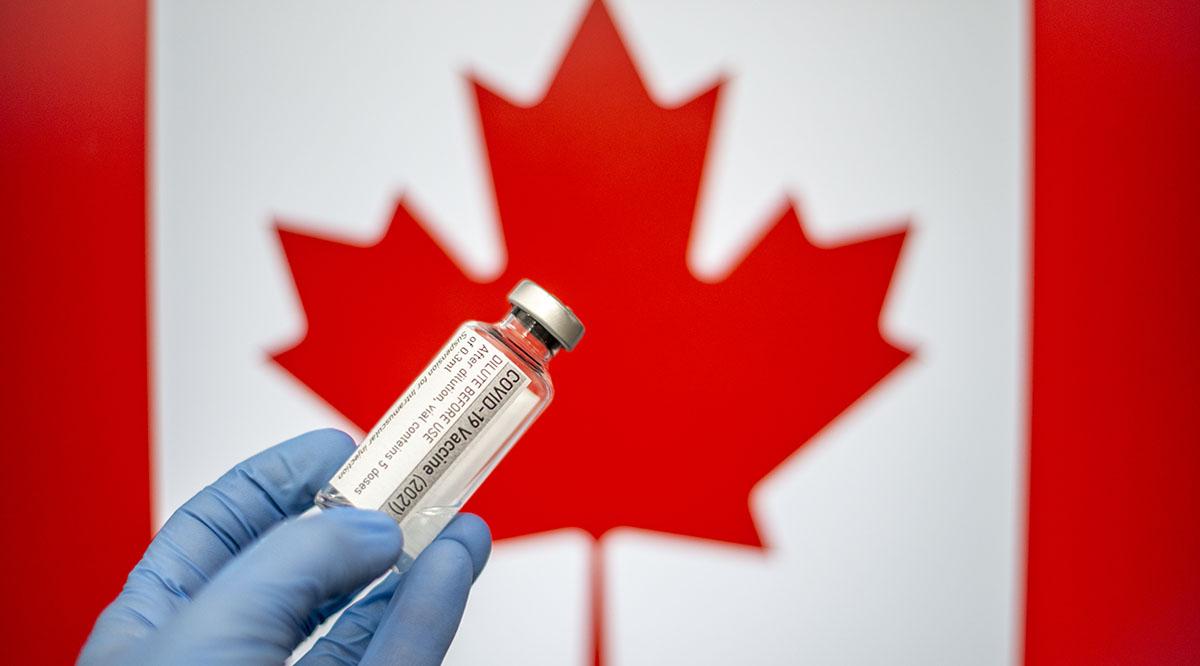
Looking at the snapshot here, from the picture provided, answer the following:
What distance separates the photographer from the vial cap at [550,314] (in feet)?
1.72

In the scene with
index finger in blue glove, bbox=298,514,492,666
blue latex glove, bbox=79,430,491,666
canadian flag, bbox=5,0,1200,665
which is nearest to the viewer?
blue latex glove, bbox=79,430,491,666

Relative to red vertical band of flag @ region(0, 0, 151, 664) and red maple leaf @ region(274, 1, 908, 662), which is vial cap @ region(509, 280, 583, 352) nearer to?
red maple leaf @ region(274, 1, 908, 662)

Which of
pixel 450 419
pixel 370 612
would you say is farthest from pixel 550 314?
pixel 370 612

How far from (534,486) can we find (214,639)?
376 millimetres

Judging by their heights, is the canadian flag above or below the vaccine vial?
above

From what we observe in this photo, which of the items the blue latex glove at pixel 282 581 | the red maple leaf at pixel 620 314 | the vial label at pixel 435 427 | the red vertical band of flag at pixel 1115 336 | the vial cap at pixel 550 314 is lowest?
the blue latex glove at pixel 282 581

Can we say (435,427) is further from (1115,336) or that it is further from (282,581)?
(1115,336)

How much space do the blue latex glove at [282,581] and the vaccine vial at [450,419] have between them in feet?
0.11

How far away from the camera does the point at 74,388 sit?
30.0 inches

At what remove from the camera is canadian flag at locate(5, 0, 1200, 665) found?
748 mm

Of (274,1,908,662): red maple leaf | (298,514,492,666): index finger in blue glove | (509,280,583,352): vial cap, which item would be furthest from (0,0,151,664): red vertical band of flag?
(509,280,583,352): vial cap

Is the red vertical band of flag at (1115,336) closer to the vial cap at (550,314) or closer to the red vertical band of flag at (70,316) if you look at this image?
the vial cap at (550,314)

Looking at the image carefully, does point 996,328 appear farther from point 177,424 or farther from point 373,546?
point 177,424

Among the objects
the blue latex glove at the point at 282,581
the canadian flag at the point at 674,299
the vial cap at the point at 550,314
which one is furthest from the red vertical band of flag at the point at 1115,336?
the blue latex glove at the point at 282,581
